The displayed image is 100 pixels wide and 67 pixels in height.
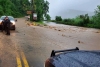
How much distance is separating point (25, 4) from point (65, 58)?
109582 millimetres

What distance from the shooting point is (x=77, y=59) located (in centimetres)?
381

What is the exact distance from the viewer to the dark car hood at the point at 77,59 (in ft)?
11.5

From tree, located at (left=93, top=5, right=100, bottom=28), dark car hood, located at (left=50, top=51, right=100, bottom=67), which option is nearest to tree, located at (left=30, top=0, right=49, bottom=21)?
tree, located at (left=93, top=5, right=100, bottom=28)

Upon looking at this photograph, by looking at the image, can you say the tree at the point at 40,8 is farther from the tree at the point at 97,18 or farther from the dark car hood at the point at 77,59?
the dark car hood at the point at 77,59

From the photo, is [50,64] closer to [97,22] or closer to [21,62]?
[21,62]

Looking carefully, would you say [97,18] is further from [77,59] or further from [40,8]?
[77,59]

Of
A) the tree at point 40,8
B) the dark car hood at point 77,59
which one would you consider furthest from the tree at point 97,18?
the dark car hood at point 77,59

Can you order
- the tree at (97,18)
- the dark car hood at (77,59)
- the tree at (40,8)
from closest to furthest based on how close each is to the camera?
the dark car hood at (77,59)
the tree at (97,18)
the tree at (40,8)

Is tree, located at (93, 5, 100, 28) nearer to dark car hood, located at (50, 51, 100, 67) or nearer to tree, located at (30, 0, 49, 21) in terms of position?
tree, located at (30, 0, 49, 21)

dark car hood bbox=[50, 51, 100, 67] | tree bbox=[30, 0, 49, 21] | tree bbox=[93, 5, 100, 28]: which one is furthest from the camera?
tree bbox=[30, 0, 49, 21]

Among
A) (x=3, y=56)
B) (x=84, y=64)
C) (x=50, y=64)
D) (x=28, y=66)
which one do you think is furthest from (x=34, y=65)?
(x=84, y=64)

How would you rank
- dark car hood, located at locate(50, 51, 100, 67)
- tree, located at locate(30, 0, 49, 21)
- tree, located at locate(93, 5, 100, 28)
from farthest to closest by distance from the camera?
tree, located at locate(30, 0, 49, 21), tree, located at locate(93, 5, 100, 28), dark car hood, located at locate(50, 51, 100, 67)

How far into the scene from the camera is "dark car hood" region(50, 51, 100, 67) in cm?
351

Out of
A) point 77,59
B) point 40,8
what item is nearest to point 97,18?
point 40,8
